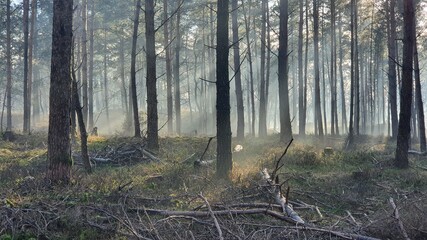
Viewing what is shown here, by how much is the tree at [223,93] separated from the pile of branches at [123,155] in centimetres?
395

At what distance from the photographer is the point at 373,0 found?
88.1ft

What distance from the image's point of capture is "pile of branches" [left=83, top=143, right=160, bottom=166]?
12.9 m

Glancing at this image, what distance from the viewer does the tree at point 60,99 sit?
855cm

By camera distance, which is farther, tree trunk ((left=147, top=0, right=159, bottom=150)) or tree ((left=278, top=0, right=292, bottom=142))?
tree ((left=278, top=0, right=292, bottom=142))

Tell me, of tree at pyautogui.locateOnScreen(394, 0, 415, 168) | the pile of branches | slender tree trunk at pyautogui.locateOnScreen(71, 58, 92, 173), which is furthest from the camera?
the pile of branches

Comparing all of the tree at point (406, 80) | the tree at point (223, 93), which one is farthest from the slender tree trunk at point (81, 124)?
the tree at point (406, 80)

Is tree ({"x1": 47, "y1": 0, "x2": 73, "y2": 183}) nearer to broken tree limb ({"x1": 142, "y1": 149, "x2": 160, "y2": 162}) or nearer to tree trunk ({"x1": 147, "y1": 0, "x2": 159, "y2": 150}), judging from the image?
broken tree limb ({"x1": 142, "y1": 149, "x2": 160, "y2": 162})

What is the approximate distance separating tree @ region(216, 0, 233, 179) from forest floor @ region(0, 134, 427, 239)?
0.43 meters

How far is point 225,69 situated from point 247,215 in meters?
4.21

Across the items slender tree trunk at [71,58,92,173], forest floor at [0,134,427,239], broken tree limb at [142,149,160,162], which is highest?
slender tree trunk at [71,58,92,173]

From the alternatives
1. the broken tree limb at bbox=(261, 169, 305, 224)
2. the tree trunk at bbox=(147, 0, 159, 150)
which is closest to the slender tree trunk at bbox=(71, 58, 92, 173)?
the tree trunk at bbox=(147, 0, 159, 150)

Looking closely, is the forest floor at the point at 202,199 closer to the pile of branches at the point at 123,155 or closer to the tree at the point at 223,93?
the pile of branches at the point at 123,155

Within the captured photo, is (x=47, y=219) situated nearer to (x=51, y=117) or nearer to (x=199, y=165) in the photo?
(x=51, y=117)

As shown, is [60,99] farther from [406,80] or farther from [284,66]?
[284,66]
